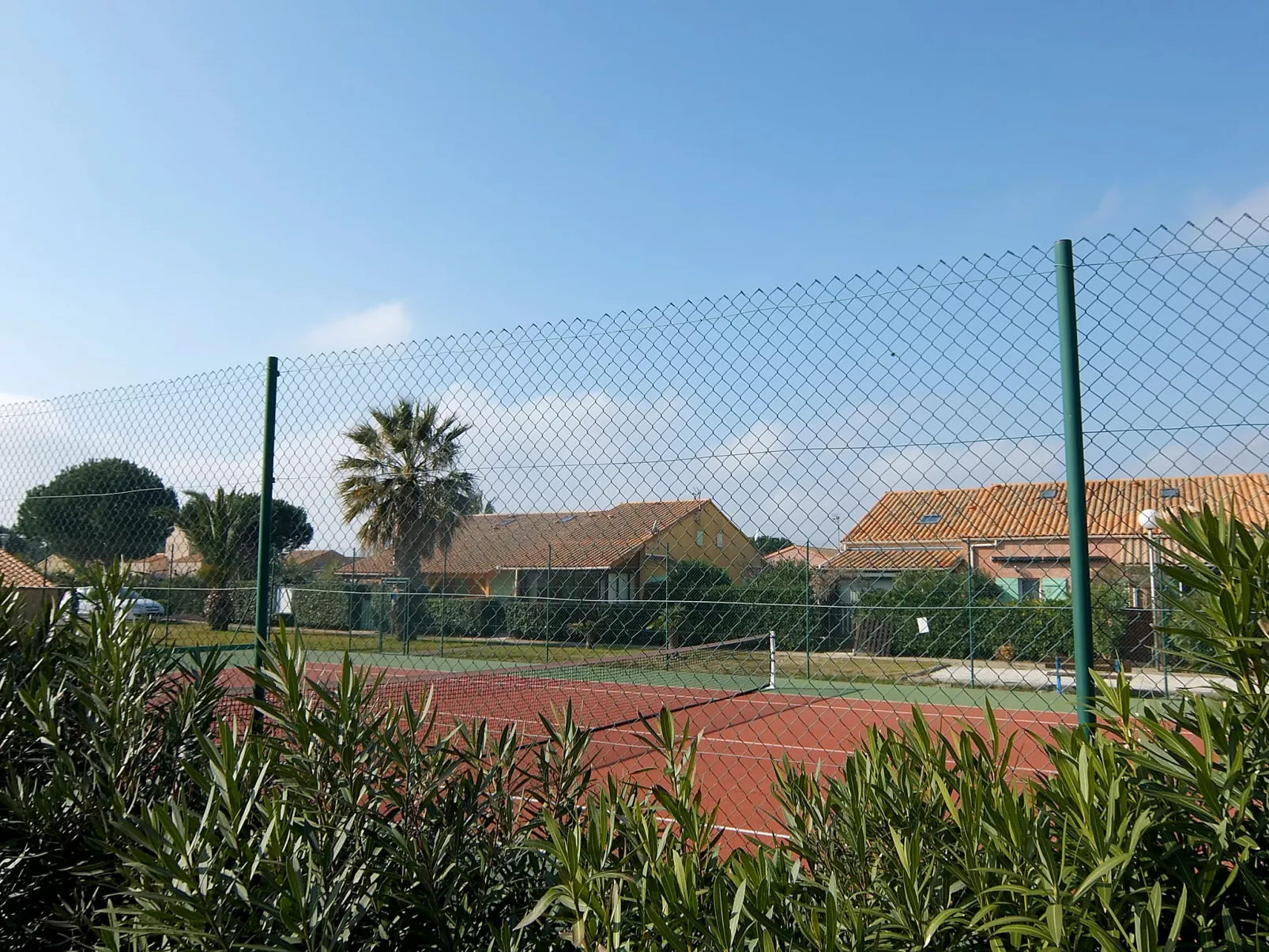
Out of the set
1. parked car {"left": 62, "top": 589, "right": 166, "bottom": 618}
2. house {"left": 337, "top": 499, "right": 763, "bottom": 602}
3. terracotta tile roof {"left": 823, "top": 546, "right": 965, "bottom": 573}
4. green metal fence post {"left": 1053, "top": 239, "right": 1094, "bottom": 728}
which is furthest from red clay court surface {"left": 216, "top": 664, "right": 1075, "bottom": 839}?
green metal fence post {"left": 1053, "top": 239, "right": 1094, "bottom": 728}

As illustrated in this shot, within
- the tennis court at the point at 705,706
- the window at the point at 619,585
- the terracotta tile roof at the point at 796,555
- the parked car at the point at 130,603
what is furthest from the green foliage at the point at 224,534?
the terracotta tile roof at the point at 796,555

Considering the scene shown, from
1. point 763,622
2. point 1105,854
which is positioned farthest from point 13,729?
point 763,622

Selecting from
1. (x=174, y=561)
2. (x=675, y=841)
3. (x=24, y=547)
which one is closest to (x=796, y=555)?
(x=675, y=841)

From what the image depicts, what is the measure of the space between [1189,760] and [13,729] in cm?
334

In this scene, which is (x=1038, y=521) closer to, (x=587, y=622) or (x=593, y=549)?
(x=593, y=549)

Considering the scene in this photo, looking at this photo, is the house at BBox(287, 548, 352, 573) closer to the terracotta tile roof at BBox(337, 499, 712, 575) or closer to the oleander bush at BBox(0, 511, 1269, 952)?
the terracotta tile roof at BBox(337, 499, 712, 575)

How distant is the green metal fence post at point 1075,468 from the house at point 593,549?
1.10 m

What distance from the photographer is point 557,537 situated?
16.7ft

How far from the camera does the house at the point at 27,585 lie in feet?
12.4

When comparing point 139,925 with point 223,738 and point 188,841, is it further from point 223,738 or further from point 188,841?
point 223,738

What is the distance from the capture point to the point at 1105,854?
1467mm

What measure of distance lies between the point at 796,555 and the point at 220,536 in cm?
435

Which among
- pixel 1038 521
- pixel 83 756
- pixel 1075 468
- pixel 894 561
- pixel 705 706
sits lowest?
pixel 705 706

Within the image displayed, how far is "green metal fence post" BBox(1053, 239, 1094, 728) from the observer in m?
2.54
